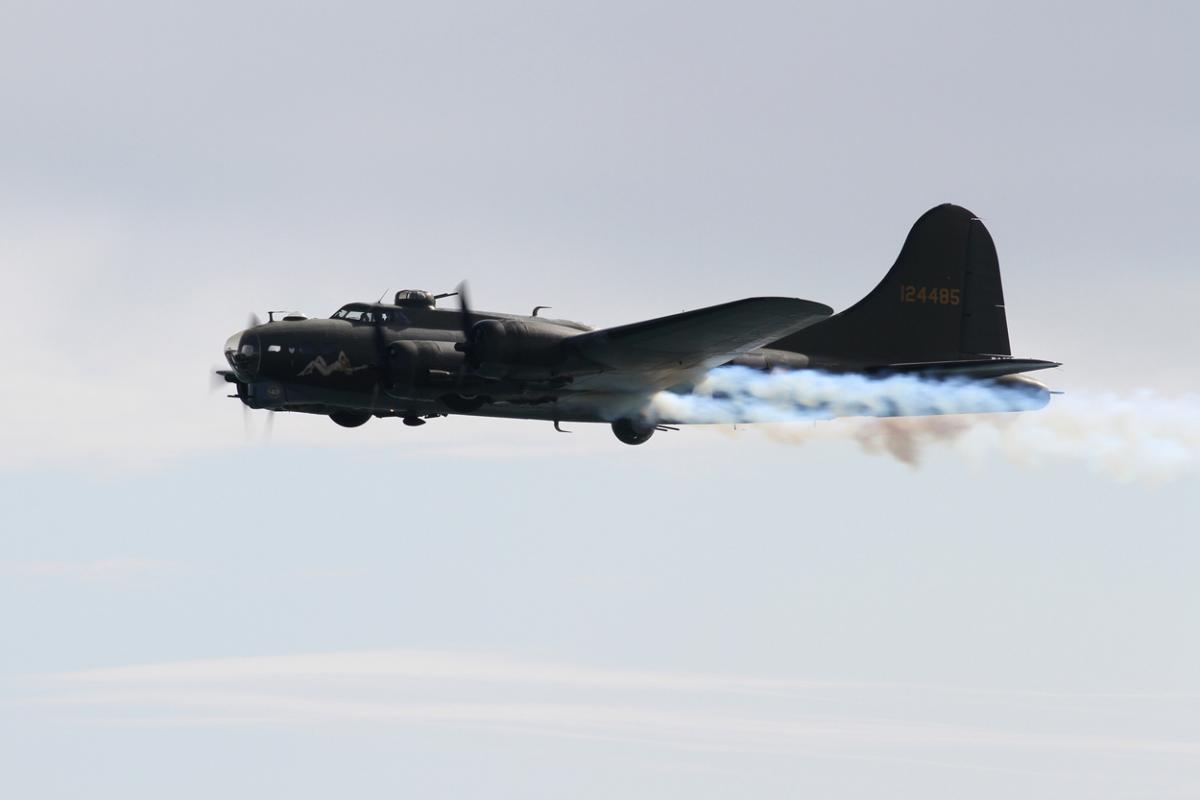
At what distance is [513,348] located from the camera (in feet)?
87.2

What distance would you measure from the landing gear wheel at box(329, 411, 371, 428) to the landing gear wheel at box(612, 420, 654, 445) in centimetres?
494

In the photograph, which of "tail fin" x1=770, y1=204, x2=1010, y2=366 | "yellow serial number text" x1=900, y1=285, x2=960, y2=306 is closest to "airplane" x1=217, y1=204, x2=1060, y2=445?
"tail fin" x1=770, y1=204, x2=1010, y2=366

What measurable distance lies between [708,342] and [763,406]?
3688 millimetres

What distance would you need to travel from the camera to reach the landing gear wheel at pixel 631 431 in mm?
29938

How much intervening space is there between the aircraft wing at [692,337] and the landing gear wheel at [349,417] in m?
4.98

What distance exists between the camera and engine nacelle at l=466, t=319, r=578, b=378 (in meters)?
26.5

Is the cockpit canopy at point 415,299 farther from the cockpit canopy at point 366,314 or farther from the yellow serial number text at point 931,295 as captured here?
the yellow serial number text at point 931,295

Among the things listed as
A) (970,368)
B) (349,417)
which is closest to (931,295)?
(970,368)

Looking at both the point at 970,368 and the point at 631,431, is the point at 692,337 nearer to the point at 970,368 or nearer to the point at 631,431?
the point at 631,431

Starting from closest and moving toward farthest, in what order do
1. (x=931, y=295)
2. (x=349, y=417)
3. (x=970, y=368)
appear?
(x=349, y=417)
(x=970, y=368)
(x=931, y=295)

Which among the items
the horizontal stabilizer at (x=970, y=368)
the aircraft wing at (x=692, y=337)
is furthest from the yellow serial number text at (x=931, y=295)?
the aircraft wing at (x=692, y=337)

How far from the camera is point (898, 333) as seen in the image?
33.8m

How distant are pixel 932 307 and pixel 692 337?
9.65 m

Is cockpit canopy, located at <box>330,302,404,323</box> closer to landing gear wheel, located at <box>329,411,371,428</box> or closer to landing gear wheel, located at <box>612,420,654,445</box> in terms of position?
landing gear wheel, located at <box>329,411,371,428</box>
